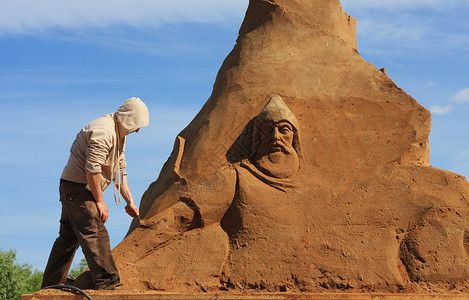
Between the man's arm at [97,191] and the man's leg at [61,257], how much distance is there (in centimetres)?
57

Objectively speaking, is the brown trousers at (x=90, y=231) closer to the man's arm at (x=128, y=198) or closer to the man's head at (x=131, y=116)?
the man's arm at (x=128, y=198)

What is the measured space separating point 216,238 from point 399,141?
230 cm

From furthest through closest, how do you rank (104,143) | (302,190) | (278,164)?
(278,164)
(302,190)
(104,143)

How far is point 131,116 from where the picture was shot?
603 centimetres

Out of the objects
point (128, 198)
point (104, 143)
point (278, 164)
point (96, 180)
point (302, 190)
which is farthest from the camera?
point (278, 164)

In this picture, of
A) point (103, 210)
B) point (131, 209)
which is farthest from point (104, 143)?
point (131, 209)

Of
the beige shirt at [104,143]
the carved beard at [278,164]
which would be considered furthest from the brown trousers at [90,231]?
the carved beard at [278,164]

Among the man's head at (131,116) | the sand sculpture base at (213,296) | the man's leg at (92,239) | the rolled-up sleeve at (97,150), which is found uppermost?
the man's head at (131,116)

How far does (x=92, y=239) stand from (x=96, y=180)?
551 millimetres

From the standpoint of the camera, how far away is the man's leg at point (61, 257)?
6.28 metres

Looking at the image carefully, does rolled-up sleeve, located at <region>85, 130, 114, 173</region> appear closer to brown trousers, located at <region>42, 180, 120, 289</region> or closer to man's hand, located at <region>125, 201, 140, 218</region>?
brown trousers, located at <region>42, 180, 120, 289</region>

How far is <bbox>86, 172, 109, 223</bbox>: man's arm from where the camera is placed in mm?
5713

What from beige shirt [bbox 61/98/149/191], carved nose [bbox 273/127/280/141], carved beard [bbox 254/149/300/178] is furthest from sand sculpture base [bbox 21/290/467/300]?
carved nose [bbox 273/127/280/141]

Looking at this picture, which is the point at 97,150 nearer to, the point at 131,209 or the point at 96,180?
the point at 96,180
